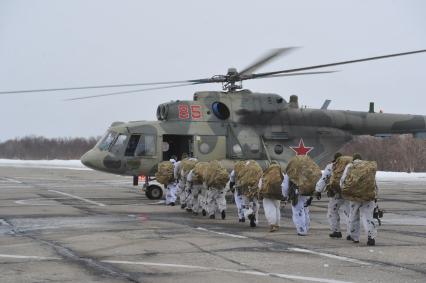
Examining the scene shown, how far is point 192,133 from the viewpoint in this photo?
19.5m

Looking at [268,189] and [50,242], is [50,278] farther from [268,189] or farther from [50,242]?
[268,189]

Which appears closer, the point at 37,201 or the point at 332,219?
the point at 332,219

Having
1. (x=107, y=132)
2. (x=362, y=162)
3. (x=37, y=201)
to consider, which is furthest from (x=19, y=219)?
(x=362, y=162)

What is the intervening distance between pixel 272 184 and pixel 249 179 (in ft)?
3.27

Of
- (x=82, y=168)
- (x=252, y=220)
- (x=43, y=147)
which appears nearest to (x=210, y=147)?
(x=252, y=220)

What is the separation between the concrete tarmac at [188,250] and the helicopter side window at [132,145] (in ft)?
13.3

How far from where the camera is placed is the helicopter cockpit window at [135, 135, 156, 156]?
19.2 metres

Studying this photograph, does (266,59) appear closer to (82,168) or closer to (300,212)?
(300,212)

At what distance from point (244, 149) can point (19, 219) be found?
28.4 feet

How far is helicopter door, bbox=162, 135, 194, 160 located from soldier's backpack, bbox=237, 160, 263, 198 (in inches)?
264

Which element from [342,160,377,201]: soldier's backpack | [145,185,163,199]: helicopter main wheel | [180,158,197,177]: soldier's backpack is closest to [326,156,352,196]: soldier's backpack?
[342,160,377,201]: soldier's backpack

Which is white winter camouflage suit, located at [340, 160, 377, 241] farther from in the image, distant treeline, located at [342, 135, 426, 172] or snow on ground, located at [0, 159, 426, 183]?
distant treeline, located at [342, 135, 426, 172]

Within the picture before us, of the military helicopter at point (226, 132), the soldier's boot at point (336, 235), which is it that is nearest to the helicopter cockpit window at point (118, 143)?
the military helicopter at point (226, 132)

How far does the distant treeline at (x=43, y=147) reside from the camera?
128625 millimetres
